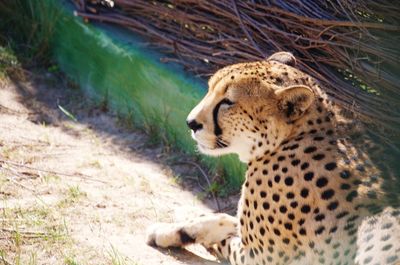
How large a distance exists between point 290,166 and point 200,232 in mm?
664

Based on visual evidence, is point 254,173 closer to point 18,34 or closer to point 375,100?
point 375,100

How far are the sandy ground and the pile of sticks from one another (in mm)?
623

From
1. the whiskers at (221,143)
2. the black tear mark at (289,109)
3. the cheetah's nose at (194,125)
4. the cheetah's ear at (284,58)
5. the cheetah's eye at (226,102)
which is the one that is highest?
the cheetah's ear at (284,58)

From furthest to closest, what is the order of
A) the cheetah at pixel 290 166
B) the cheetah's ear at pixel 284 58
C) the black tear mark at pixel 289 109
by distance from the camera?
the cheetah's ear at pixel 284 58
the black tear mark at pixel 289 109
the cheetah at pixel 290 166

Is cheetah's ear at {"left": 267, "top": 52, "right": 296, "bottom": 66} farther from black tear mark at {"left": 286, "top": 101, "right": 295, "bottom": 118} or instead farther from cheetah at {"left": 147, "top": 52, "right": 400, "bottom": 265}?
black tear mark at {"left": 286, "top": 101, "right": 295, "bottom": 118}

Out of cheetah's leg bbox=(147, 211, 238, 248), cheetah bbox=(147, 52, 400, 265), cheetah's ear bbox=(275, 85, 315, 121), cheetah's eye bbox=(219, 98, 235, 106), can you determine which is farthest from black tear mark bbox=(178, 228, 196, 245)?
→ cheetah's ear bbox=(275, 85, 315, 121)

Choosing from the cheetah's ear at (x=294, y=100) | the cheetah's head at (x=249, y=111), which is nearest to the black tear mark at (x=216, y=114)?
the cheetah's head at (x=249, y=111)

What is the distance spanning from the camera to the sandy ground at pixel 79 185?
3361 mm

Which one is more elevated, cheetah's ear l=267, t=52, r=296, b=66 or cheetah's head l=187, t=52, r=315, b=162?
cheetah's ear l=267, t=52, r=296, b=66

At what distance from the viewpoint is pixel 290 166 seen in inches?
120

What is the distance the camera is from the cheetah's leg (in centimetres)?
350

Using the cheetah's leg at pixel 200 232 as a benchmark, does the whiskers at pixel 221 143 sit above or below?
above

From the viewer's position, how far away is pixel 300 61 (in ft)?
12.6

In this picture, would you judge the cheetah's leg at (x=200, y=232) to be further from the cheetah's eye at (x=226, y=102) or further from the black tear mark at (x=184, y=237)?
the cheetah's eye at (x=226, y=102)
